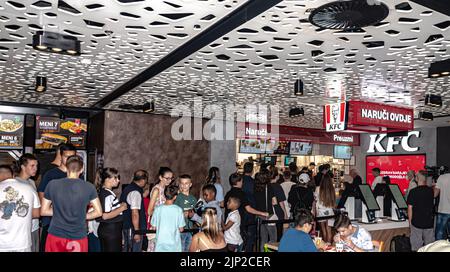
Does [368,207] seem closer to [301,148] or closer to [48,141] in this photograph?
[48,141]

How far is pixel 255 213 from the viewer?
19.7 feet

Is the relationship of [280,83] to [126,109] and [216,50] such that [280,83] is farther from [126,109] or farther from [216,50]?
[126,109]

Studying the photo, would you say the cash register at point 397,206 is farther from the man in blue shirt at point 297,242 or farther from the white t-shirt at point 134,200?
the white t-shirt at point 134,200

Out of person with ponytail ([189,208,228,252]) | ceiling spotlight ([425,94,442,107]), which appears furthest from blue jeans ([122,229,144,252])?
ceiling spotlight ([425,94,442,107])

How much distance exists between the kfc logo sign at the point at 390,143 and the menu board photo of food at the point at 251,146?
4.18 meters

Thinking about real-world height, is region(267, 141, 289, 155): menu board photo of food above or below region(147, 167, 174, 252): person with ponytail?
above

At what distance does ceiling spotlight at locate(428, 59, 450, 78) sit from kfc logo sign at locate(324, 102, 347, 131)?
2.01 metres

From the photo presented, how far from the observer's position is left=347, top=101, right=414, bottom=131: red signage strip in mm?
6680

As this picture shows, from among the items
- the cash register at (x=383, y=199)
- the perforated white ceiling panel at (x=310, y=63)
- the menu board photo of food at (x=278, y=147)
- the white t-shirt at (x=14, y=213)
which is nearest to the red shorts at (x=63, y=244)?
the white t-shirt at (x=14, y=213)

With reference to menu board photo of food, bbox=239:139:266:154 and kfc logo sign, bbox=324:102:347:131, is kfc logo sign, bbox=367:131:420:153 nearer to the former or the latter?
menu board photo of food, bbox=239:139:266:154

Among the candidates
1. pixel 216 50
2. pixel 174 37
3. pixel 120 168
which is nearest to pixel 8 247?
pixel 174 37

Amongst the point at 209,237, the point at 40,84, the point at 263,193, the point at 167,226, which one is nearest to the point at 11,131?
the point at 40,84

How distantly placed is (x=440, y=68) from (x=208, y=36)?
274 cm
